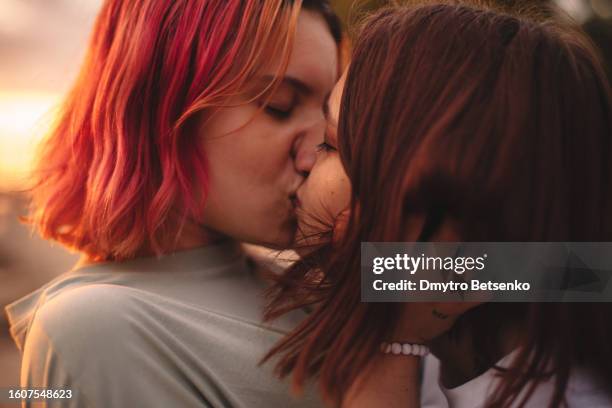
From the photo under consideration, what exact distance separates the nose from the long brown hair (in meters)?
0.17

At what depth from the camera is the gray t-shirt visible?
3.04 feet

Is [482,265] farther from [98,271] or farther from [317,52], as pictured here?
[98,271]

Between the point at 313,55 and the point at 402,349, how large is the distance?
1.65 feet

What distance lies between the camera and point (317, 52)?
1.11 m

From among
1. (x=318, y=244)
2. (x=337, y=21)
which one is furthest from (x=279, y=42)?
(x=318, y=244)

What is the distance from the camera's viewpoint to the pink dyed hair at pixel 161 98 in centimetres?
105

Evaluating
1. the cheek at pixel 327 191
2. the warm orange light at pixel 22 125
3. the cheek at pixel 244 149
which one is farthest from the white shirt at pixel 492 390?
the warm orange light at pixel 22 125

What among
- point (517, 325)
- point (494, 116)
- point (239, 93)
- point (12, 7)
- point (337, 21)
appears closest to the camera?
point (494, 116)

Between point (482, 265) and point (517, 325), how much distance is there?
14 cm

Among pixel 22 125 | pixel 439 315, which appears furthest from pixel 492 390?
pixel 22 125

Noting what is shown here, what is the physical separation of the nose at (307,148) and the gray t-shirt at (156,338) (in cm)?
23

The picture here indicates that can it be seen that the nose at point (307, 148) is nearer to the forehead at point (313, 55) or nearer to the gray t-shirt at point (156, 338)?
the forehead at point (313, 55)

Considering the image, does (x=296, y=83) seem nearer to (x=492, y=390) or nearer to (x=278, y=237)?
(x=278, y=237)

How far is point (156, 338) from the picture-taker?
0.97m
